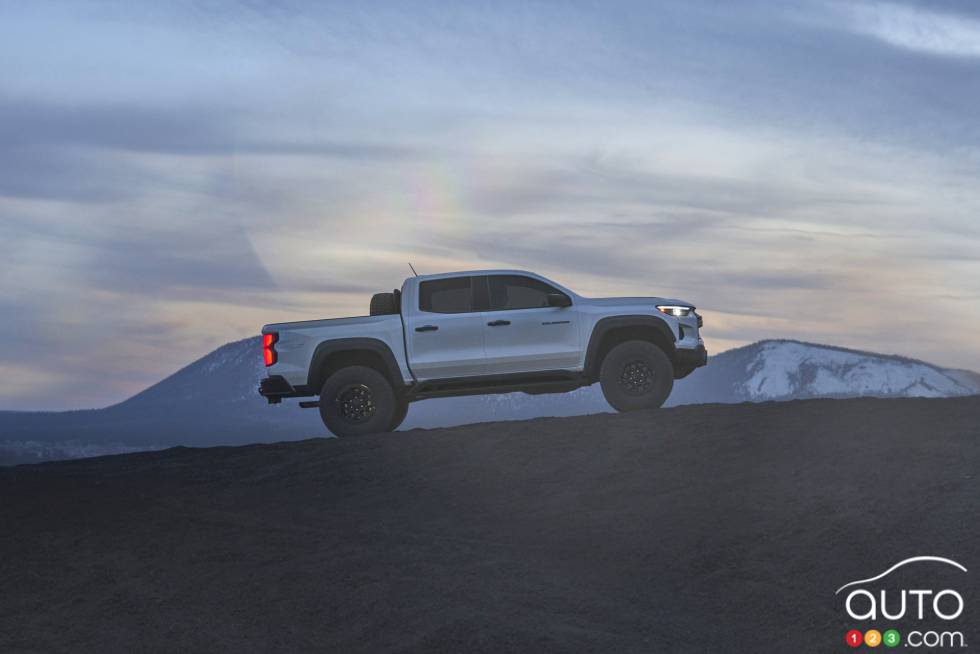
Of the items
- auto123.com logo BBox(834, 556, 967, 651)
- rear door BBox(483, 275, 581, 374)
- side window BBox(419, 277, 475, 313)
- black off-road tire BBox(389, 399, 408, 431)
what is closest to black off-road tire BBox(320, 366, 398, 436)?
black off-road tire BBox(389, 399, 408, 431)

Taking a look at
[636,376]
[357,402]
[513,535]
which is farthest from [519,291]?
[513,535]

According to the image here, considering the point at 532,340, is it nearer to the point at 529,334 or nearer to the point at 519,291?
the point at 529,334

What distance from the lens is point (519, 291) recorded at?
55.9ft

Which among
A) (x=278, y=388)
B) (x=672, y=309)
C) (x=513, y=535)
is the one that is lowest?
(x=513, y=535)

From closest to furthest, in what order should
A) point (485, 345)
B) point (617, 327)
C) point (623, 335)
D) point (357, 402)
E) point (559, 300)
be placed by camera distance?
1. point (559, 300)
2. point (485, 345)
3. point (617, 327)
4. point (623, 335)
5. point (357, 402)

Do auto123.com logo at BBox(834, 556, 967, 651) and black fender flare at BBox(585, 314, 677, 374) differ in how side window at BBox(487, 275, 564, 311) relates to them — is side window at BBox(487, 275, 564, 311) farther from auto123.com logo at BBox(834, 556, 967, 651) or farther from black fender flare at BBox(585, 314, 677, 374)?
auto123.com logo at BBox(834, 556, 967, 651)

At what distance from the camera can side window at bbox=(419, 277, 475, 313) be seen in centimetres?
1698

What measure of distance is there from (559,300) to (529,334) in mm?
705

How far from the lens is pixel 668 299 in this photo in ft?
56.6

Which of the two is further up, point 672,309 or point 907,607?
point 672,309

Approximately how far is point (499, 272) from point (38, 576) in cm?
803

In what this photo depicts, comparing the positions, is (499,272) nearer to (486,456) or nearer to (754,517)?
(486,456)

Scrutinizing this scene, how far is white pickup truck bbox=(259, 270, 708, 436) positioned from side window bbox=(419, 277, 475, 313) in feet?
0.05

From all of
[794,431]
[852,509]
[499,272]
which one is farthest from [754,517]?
[499,272]
